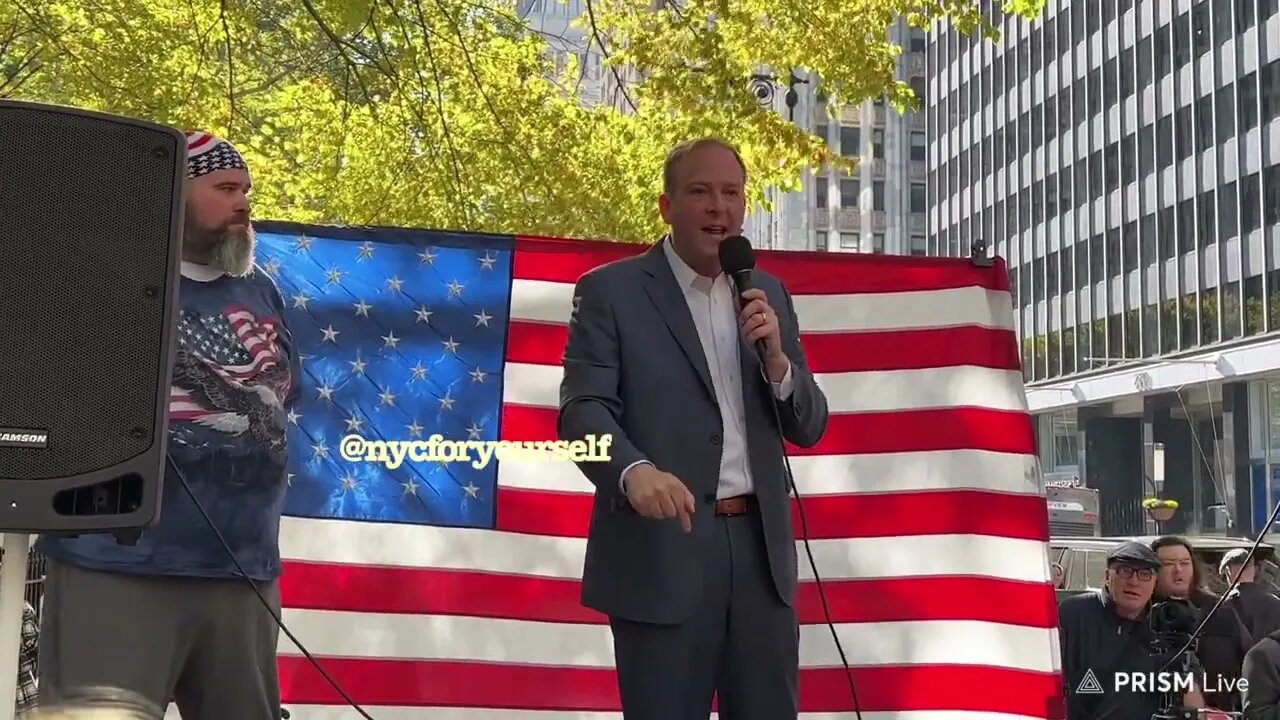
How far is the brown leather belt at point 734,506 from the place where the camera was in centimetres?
333

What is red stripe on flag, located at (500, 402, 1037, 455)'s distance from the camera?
550 cm

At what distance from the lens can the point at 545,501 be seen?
17.8ft

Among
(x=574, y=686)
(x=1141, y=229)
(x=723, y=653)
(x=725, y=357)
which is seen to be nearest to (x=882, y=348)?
(x=574, y=686)

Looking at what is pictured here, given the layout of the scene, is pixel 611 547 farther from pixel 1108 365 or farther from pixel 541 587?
pixel 1108 365

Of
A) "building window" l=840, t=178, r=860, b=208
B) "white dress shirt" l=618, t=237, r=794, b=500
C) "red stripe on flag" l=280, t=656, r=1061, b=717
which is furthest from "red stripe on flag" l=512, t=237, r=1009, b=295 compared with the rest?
"building window" l=840, t=178, r=860, b=208

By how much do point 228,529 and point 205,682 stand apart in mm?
341

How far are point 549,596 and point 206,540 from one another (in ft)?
6.74

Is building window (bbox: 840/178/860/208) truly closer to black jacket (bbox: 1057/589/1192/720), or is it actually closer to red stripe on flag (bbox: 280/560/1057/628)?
black jacket (bbox: 1057/589/1192/720)

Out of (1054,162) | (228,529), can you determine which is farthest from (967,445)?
(1054,162)

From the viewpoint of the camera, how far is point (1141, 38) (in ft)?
180

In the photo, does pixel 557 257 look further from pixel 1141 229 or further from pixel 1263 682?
pixel 1141 229

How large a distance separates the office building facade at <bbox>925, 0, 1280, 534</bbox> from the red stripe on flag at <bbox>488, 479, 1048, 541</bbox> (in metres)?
41.6

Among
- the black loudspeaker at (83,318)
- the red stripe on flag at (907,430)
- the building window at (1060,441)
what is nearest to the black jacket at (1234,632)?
the red stripe on flag at (907,430)

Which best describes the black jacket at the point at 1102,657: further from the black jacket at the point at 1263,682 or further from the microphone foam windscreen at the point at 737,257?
the microphone foam windscreen at the point at 737,257
